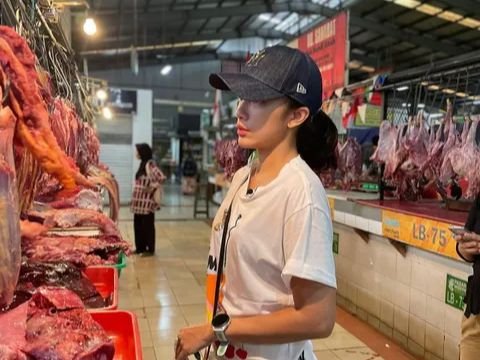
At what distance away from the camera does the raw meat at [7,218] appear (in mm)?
987

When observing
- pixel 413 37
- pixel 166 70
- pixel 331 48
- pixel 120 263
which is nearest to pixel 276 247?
pixel 120 263

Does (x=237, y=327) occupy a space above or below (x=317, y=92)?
below

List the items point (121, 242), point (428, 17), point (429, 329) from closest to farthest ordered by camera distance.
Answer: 1. point (121, 242)
2. point (429, 329)
3. point (428, 17)

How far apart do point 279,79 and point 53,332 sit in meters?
0.77

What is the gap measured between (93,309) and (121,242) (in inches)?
30.0

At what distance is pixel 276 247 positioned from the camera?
109 centimetres

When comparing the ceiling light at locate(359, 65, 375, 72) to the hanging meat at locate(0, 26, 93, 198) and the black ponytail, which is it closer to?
the black ponytail

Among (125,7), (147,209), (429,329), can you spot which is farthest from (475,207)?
(125,7)

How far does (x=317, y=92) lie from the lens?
3.77ft

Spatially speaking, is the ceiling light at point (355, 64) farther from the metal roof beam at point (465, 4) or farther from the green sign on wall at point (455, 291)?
the green sign on wall at point (455, 291)

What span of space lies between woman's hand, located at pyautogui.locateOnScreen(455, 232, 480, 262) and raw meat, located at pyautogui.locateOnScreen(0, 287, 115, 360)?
1.93 meters

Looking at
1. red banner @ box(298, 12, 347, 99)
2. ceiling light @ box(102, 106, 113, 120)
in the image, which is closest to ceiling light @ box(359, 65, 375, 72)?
ceiling light @ box(102, 106, 113, 120)

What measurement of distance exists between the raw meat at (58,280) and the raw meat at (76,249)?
115 mm

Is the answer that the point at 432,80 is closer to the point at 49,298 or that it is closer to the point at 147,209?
the point at 49,298
